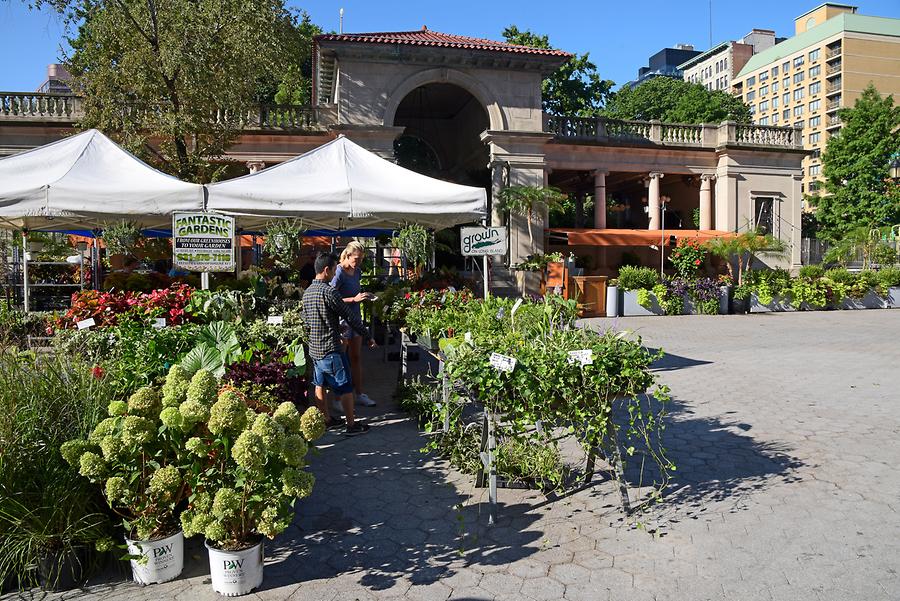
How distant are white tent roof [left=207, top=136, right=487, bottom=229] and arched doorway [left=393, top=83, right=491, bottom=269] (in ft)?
33.5

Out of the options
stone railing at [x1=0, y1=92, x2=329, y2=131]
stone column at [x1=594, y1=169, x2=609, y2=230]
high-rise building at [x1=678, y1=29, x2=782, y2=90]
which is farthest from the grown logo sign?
high-rise building at [x1=678, y1=29, x2=782, y2=90]

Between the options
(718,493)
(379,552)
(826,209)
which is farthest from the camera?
(826,209)

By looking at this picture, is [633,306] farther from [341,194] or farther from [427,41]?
[341,194]

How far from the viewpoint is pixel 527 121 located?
798 inches

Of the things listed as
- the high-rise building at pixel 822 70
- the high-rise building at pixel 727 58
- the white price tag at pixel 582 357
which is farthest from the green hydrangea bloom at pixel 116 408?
the high-rise building at pixel 727 58

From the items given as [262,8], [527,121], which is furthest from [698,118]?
[262,8]

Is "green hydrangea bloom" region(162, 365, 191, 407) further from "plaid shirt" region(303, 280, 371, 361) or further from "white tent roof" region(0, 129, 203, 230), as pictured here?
"white tent roof" region(0, 129, 203, 230)

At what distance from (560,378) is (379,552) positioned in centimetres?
150

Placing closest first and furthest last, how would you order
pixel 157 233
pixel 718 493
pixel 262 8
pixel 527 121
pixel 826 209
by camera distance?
pixel 718 493
pixel 157 233
pixel 262 8
pixel 527 121
pixel 826 209

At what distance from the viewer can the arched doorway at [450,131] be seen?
22.4 metres

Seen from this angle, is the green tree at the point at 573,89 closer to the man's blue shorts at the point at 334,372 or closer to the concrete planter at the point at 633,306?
the concrete planter at the point at 633,306

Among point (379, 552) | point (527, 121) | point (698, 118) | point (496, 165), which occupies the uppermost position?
point (698, 118)

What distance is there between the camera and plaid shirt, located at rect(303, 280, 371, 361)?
559cm

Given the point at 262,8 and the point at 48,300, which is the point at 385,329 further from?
the point at 262,8
